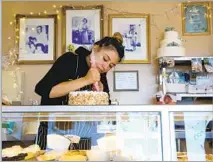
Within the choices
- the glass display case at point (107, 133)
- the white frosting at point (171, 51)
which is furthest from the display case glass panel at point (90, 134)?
the white frosting at point (171, 51)

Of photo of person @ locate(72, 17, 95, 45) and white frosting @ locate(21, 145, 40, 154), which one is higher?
photo of person @ locate(72, 17, 95, 45)

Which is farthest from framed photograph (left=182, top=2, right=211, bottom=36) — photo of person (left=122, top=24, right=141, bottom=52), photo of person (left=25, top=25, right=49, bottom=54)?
photo of person (left=25, top=25, right=49, bottom=54)

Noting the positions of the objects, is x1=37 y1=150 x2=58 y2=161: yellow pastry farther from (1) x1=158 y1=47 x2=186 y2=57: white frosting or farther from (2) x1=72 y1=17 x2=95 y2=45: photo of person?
(2) x1=72 y1=17 x2=95 y2=45: photo of person

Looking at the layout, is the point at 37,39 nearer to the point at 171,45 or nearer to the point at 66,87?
the point at 171,45

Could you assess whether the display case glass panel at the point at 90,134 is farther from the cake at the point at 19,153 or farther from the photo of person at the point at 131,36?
the photo of person at the point at 131,36

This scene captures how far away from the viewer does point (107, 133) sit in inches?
61.8

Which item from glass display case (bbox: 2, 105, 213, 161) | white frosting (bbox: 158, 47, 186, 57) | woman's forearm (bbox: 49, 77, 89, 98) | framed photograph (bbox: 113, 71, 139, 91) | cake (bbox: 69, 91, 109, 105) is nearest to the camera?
glass display case (bbox: 2, 105, 213, 161)

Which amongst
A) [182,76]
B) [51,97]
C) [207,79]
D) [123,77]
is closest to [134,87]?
[123,77]

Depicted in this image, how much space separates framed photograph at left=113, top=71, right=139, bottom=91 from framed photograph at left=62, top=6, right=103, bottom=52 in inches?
16.7

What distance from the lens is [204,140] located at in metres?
1.55

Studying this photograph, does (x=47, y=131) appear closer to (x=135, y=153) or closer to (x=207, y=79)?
(x=135, y=153)

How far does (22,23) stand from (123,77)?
1.17 meters

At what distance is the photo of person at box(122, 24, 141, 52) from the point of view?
3.16 metres

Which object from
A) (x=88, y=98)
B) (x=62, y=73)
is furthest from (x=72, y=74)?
(x=88, y=98)
